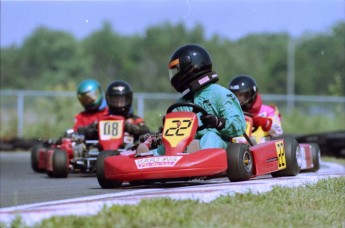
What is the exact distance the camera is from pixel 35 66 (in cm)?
4694

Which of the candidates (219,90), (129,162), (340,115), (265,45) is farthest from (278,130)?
(265,45)

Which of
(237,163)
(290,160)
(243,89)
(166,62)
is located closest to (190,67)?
(237,163)

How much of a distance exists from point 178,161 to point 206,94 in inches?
44.1

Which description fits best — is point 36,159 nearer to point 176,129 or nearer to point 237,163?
point 176,129

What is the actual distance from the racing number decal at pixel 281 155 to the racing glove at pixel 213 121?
0.86 metres

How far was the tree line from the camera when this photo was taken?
4259cm

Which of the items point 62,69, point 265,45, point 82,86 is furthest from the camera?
point 265,45

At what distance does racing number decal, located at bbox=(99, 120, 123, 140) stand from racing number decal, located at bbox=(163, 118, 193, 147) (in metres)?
3.73

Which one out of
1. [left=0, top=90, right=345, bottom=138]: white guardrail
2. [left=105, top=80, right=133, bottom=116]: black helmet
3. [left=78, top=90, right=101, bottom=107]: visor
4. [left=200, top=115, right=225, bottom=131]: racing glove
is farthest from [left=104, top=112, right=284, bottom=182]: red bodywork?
[left=0, top=90, right=345, bottom=138]: white guardrail

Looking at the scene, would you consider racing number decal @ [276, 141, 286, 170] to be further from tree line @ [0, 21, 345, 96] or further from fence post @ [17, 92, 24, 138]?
tree line @ [0, 21, 345, 96]

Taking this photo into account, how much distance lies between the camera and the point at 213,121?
7504 mm

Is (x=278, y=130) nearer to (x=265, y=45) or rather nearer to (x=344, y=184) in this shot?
(x=344, y=184)

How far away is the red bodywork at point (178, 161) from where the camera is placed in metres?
6.98

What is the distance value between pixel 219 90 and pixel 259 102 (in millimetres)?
3061
